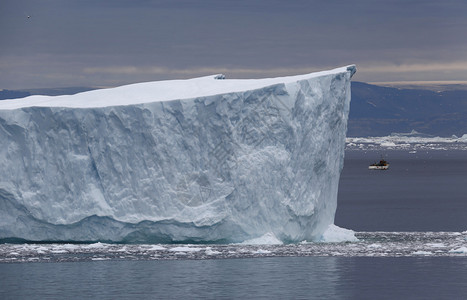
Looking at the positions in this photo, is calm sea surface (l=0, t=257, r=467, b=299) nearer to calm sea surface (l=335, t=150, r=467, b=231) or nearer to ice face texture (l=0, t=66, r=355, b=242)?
ice face texture (l=0, t=66, r=355, b=242)

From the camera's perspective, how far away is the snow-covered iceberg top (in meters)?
29.0

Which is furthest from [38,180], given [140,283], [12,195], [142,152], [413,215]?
[413,215]

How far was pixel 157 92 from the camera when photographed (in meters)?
30.1

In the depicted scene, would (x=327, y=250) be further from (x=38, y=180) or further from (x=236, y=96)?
(x=38, y=180)

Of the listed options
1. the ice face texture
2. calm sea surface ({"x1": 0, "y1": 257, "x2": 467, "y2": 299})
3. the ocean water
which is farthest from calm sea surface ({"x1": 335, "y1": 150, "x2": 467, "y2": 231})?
calm sea surface ({"x1": 0, "y1": 257, "x2": 467, "y2": 299})

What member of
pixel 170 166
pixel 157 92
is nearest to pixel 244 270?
pixel 170 166

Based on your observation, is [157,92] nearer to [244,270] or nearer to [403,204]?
[244,270]

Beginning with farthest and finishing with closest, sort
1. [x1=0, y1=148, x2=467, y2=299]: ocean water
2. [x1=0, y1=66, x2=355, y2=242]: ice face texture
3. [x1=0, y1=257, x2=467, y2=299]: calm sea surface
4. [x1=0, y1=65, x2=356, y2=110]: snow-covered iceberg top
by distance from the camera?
[x1=0, y1=65, x2=356, y2=110]: snow-covered iceberg top → [x1=0, y1=66, x2=355, y2=242]: ice face texture → [x1=0, y1=148, x2=467, y2=299]: ocean water → [x1=0, y1=257, x2=467, y2=299]: calm sea surface

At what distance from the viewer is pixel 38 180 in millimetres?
28797

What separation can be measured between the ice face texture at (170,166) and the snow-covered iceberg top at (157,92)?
0.52 feet

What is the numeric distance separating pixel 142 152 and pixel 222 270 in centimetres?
576

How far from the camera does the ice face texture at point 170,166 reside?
28156mm

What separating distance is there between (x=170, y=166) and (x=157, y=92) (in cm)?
301

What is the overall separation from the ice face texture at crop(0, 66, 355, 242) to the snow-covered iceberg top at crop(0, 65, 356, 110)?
16 cm
